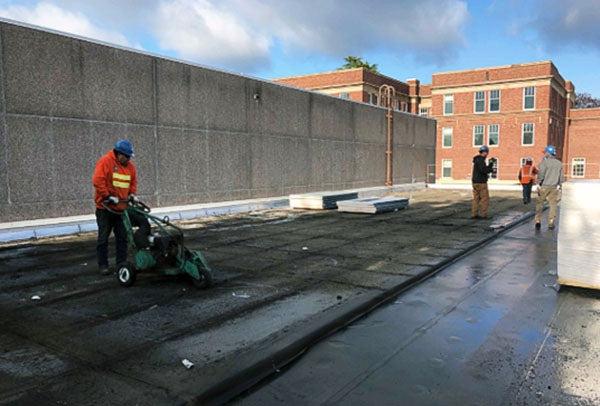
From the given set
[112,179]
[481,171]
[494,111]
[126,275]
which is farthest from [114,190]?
[494,111]

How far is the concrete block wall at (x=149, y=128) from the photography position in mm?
10242

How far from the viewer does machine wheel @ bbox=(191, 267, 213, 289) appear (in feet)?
20.0

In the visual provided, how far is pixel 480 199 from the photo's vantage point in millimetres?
13602

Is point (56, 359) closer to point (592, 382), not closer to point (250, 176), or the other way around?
point (592, 382)

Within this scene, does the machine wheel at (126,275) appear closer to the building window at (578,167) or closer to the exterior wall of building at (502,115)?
the exterior wall of building at (502,115)

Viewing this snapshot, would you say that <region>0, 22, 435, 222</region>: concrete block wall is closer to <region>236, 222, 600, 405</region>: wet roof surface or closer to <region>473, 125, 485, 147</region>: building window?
<region>236, 222, 600, 405</region>: wet roof surface

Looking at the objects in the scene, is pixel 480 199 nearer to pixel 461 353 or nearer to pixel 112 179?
pixel 461 353

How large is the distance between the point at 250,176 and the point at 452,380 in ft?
43.0

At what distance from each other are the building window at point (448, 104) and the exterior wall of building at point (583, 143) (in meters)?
15.4

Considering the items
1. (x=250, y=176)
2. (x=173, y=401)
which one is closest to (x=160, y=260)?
(x=173, y=401)

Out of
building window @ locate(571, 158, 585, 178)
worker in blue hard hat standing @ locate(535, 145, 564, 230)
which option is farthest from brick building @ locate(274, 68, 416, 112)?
worker in blue hard hat standing @ locate(535, 145, 564, 230)

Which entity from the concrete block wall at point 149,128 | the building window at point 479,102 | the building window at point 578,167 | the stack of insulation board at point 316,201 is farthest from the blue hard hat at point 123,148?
the building window at point 578,167

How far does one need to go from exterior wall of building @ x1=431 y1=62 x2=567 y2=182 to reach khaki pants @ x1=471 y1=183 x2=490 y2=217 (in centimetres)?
3457

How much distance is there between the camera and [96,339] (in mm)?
4406
